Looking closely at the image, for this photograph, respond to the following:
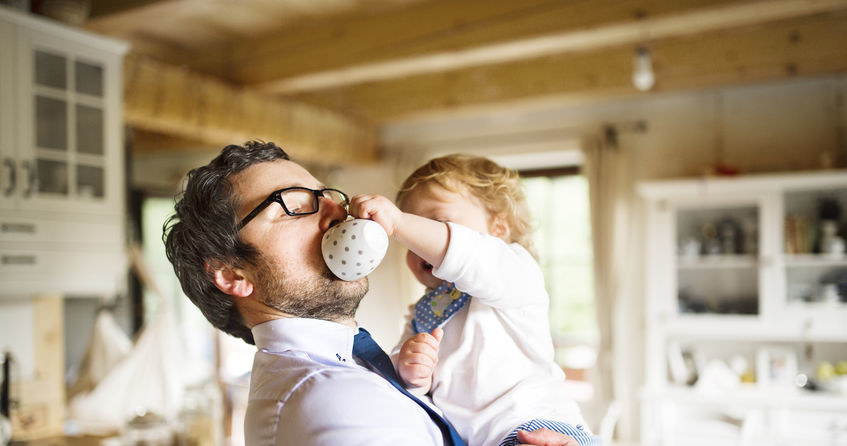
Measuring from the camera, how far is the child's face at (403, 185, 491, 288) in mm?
1264

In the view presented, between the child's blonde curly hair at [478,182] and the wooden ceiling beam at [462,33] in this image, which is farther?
the wooden ceiling beam at [462,33]

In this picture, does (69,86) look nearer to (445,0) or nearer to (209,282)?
(445,0)

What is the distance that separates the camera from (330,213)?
1.13m

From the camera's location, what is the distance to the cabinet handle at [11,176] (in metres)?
2.36

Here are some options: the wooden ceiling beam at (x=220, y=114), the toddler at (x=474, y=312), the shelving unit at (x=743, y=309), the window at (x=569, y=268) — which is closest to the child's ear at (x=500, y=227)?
the toddler at (x=474, y=312)

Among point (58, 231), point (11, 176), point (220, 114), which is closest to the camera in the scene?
point (11, 176)

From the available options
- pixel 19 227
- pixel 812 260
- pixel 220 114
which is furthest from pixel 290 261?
pixel 812 260

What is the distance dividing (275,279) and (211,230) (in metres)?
0.14

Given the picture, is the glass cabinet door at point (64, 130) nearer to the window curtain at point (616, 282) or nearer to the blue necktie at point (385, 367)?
the blue necktie at point (385, 367)

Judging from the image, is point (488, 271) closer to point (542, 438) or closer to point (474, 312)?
point (474, 312)

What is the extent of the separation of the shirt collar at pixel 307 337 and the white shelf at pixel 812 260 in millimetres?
3658

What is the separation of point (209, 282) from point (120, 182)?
1.95 m

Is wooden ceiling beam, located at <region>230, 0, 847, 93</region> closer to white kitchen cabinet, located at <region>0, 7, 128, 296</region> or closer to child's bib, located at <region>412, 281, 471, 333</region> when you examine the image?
white kitchen cabinet, located at <region>0, 7, 128, 296</region>

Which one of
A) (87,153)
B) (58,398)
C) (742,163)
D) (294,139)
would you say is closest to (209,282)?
(87,153)
